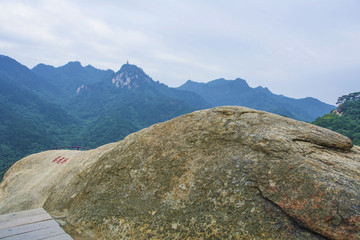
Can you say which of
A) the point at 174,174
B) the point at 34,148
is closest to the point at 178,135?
the point at 174,174

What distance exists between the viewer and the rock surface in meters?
3.85

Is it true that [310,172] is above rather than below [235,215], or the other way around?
above

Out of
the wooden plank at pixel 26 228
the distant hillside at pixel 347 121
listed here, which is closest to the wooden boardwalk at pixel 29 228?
the wooden plank at pixel 26 228

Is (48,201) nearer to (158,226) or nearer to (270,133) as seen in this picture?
(158,226)

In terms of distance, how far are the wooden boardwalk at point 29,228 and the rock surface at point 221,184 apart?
53cm

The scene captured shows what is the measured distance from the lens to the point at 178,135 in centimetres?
617

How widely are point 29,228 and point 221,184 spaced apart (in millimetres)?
3747

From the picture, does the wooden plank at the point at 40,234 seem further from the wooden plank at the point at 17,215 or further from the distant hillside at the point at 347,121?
the distant hillside at the point at 347,121

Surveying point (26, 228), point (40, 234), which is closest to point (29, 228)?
point (26, 228)

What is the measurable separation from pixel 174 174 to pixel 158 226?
3.92ft

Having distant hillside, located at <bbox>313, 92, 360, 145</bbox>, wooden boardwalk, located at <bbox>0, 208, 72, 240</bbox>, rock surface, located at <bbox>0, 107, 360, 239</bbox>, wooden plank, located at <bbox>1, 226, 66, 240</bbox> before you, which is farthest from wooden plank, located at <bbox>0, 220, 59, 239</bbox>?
distant hillside, located at <bbox>313, 92, 360, 145</bbox>

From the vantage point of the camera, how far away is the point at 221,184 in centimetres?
471

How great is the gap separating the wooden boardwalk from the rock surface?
53cm

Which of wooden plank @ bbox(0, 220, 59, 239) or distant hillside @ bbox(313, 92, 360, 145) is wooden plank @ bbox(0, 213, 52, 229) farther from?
distant hillside @ bbox(313, 92, 360, 145)
